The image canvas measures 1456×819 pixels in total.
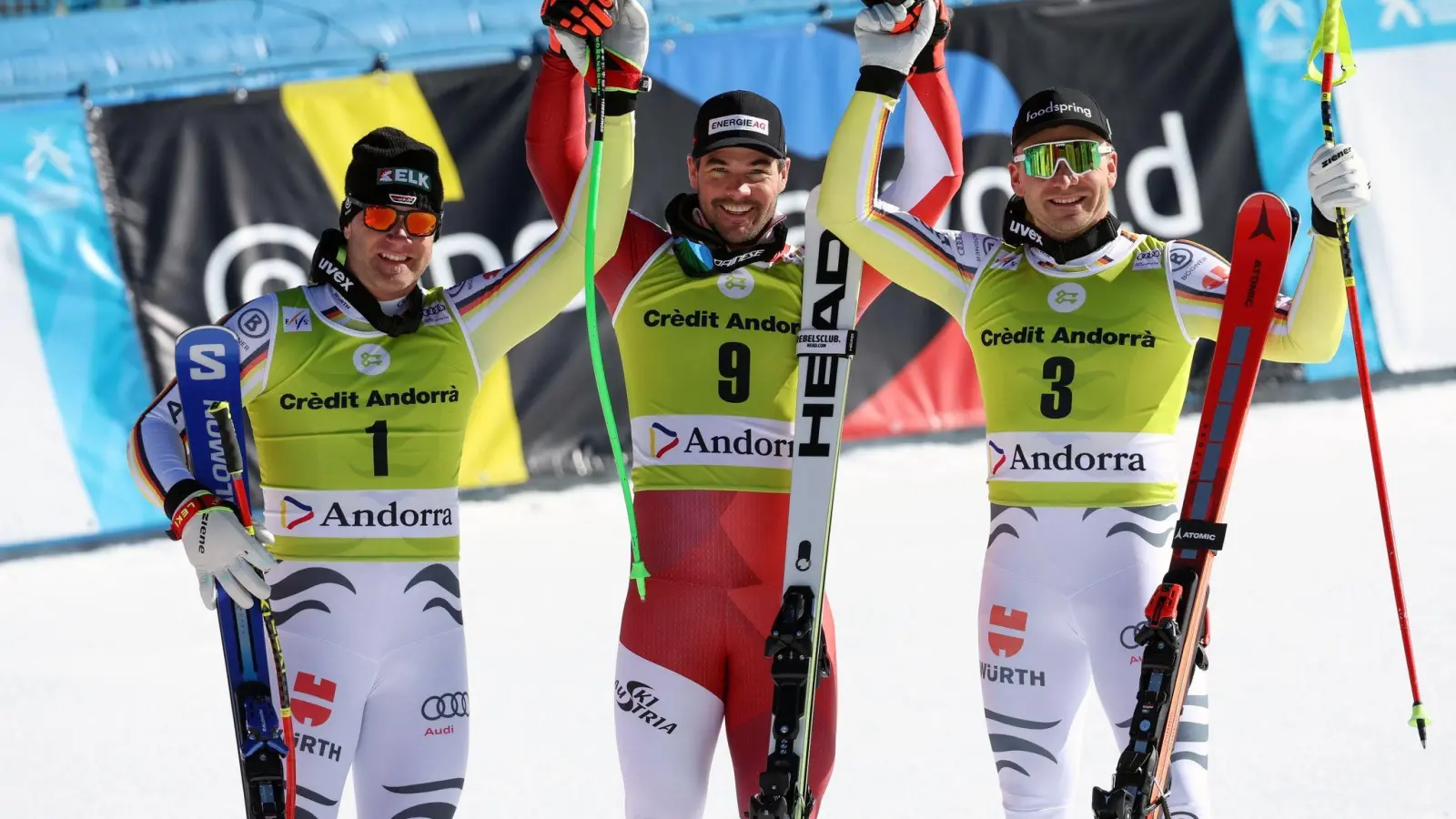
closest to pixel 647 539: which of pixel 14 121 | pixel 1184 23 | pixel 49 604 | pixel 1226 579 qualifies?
pixel 1226 579

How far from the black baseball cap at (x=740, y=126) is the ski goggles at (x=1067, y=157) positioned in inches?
24.7

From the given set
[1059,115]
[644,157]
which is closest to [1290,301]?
[1059,115]

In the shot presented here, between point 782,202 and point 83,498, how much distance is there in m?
3.87

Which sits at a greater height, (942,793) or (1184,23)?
(1184,23)

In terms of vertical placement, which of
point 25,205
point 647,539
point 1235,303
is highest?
point 25,205

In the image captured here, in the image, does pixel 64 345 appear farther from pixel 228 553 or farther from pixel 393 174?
pixel 228 553

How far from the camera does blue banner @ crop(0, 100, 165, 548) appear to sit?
8047mm

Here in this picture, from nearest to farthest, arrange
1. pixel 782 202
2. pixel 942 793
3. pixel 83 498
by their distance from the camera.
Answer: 1. pixel 942 793
2. pixel 83 498
3. pixel 782 202

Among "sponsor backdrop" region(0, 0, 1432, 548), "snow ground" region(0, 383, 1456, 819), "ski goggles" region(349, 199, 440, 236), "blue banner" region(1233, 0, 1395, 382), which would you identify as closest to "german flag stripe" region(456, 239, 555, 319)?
"ski goggles" region(349, 199, 440, 236)

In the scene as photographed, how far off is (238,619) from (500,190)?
17.6ft

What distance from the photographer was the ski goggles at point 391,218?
3771 mm

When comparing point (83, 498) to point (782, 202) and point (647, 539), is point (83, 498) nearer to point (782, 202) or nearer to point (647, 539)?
point (782, 202)

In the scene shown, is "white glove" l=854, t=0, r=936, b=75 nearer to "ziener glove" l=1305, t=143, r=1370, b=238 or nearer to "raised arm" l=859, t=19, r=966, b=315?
"raised arm" l=859, t=19, r=966, b=315

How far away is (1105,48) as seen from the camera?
917 cm
